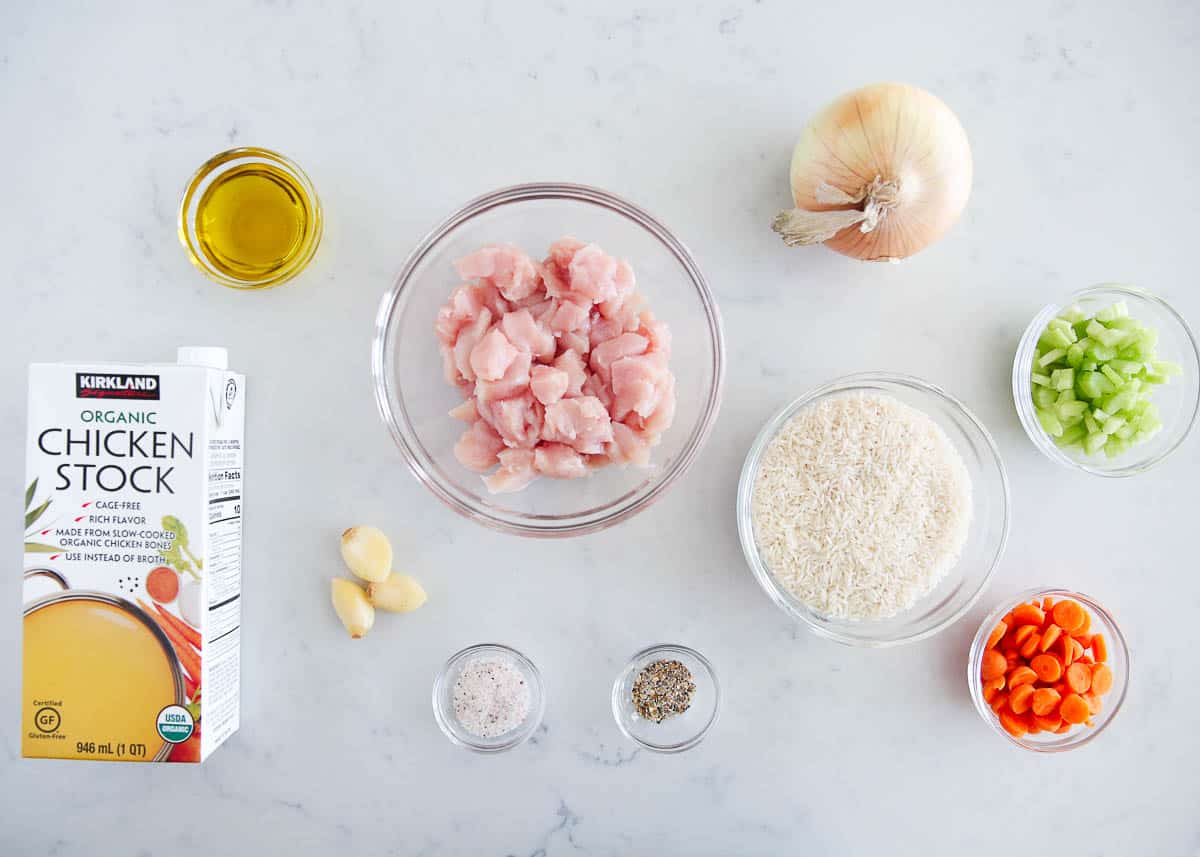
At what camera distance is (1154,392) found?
1.32 meters

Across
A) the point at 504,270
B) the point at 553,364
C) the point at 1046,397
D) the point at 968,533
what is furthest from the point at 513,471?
the point at 1046,397

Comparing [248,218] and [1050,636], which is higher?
[248,218]

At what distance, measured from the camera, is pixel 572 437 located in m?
1.14

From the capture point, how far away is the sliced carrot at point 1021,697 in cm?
127

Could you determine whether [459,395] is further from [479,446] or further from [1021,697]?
[1021,697]

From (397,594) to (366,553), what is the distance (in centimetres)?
9

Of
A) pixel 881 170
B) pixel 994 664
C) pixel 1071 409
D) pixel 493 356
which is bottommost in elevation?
pixel 994 664

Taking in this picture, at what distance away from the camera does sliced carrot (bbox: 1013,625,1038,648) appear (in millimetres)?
1278

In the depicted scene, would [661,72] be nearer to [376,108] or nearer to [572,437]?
[376,108]

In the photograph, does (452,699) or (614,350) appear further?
(452,699)

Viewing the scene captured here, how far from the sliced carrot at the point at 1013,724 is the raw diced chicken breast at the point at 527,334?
0.97 m

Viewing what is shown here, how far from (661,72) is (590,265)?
1.44ft

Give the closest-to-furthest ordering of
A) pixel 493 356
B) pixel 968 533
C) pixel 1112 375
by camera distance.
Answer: pixel 493 356
pixel 1112 375
pixel 968 533

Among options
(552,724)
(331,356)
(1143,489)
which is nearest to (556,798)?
(552,724)
